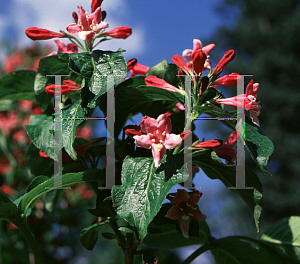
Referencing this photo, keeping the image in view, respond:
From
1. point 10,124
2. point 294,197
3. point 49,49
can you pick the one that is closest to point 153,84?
point 10,124

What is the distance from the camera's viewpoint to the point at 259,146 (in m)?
0.67

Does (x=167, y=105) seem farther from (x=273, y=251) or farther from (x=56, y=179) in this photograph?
(x=273, y=251)

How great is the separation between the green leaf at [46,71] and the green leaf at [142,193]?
392 mm

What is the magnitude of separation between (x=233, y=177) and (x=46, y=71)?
1.91 ft

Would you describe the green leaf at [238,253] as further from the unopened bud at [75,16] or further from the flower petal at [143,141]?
the unopened bud at [75,16]

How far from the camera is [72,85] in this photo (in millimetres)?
785

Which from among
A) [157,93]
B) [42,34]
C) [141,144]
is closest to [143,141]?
[141,144]

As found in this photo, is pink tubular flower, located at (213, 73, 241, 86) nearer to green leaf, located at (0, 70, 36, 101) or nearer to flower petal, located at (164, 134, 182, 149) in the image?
flower petal, located at (164, 134, 182, 149)

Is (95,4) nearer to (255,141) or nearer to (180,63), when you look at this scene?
(180,63)

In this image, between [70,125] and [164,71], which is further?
[164,71]

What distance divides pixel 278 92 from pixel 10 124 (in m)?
10.2

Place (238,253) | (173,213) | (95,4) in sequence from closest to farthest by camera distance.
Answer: (173,213), (95,4), (238,253)

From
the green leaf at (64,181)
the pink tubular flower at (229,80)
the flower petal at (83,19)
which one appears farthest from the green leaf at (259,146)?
the flower petal at (83,19)

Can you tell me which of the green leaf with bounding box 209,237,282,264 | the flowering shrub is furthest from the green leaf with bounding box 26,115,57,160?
the green leaf with bounding box 209,237,282,264
